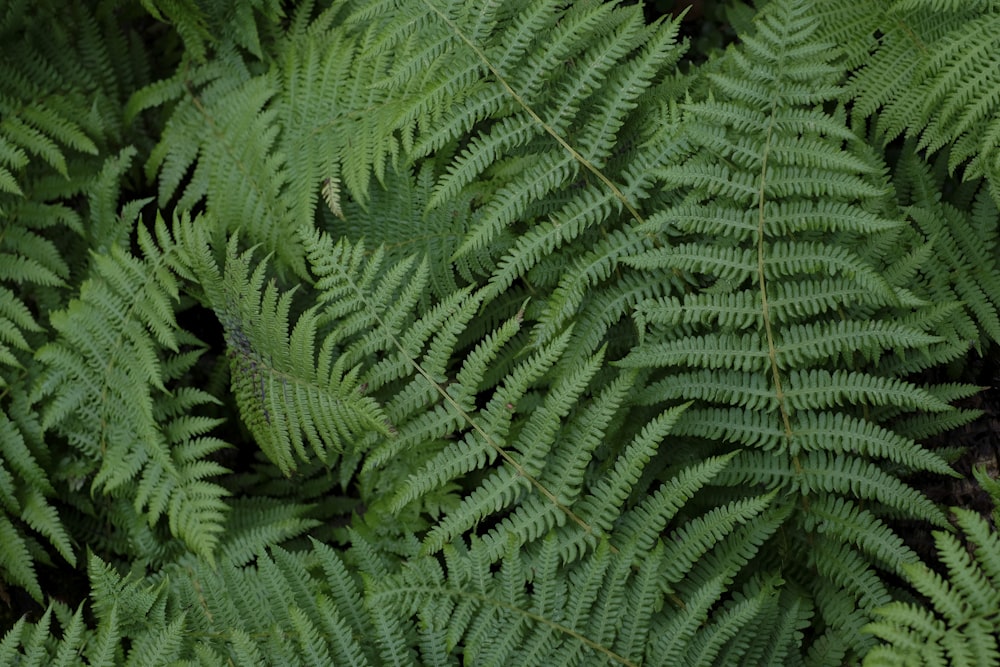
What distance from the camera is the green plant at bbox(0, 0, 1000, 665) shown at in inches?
99.3

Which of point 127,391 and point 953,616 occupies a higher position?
point 953,616

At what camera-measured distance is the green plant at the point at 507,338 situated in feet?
8.28

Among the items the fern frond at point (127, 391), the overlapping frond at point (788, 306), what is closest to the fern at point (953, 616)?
the overlapping frond at point (788, 306)

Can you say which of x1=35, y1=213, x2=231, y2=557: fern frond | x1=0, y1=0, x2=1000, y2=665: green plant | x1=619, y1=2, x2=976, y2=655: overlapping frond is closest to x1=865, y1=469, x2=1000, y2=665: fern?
x1=0, y1=0, x2=1000, y2=665: green plant

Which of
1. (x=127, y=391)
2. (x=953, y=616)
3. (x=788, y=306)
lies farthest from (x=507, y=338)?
(x=127, y=391)

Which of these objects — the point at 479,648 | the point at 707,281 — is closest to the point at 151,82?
the point at 707,281

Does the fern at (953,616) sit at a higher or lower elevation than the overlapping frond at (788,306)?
lower

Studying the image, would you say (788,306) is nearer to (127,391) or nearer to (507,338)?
(507,338)

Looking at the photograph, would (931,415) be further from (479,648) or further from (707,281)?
(479,648)

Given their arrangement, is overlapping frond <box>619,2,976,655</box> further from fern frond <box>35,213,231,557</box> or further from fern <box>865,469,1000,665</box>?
fern frond <box>35,213,231,557</box>

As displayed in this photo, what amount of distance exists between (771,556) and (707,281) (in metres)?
0.96

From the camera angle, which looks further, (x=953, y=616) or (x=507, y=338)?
(x=507, y=338)

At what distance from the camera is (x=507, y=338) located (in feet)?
8.83

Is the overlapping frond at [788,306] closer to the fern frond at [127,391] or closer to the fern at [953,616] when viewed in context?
the fern at [953,616]
